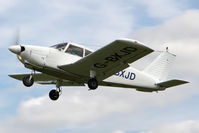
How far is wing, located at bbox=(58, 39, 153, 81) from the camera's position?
18.4m

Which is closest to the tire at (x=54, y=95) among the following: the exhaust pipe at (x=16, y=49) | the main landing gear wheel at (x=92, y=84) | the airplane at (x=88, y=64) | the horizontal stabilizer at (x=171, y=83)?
the airplane at (x=88, y=64)

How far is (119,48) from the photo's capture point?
1869cm

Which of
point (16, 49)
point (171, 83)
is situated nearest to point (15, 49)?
point (16, 49)

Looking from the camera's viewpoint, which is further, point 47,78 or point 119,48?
point 47,78

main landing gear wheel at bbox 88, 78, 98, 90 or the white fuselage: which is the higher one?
the white fuselage

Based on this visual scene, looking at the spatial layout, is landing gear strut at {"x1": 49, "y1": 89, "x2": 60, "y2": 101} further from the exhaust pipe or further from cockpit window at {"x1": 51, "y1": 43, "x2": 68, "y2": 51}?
the exhaust pipe

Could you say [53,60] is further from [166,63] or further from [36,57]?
[166,63]

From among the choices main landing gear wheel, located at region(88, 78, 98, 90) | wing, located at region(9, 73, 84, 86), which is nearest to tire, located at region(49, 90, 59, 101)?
wing, located at region(9, 73, 84, 86)

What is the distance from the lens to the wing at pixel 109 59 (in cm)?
1839

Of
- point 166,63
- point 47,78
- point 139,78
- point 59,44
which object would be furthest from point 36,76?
point 166,63

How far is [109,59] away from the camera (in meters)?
19.8

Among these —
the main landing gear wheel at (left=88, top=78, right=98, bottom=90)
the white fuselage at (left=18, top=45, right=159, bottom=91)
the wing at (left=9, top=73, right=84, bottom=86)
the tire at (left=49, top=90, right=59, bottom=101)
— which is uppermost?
the white fuselage at (left=18, top=45, right=159, bottom=91)

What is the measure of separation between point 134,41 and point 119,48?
1.10 m

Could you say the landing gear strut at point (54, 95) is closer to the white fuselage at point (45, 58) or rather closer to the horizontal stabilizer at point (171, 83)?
the white fuselage at point (45, 58)
